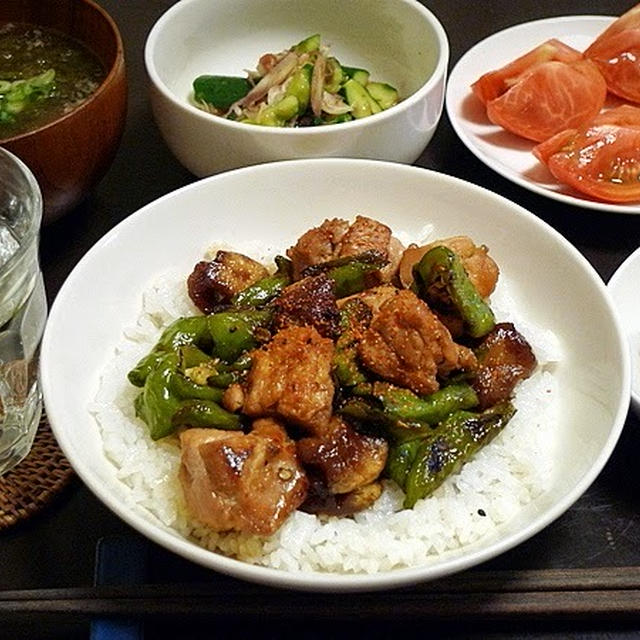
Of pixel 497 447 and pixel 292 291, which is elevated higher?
pixel 292 291

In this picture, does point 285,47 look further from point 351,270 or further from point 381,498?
point 381,498

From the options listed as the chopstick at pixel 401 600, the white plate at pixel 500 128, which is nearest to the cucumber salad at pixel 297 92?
the white plate at pixel 500 128

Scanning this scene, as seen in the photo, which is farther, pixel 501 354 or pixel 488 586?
pixel 501 354

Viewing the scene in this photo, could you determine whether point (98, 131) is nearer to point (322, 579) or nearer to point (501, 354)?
point (501, 354)

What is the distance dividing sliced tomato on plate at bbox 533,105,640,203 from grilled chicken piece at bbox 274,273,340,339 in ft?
3.33

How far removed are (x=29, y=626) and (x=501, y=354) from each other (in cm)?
108

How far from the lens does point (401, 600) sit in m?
1.62

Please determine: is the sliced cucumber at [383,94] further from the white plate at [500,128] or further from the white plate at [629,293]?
the white plate at [629,293]

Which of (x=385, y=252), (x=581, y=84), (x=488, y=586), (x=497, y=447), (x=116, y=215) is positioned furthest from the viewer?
Answer: (x=581, y=84)

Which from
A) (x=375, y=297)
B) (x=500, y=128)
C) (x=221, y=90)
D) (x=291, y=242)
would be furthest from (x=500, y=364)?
(x=221, y=90)

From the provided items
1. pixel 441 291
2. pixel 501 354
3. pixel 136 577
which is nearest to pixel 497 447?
pixel 501 354

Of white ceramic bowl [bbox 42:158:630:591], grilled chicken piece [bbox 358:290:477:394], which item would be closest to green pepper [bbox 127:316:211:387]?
white ceramic bowl [bbox 42:158:630:591]

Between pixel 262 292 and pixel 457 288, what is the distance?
17.6 inches

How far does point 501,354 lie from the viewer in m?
1.84
